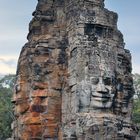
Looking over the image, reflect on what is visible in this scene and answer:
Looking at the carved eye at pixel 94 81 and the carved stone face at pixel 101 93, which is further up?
the carved eye at pixel 94 81

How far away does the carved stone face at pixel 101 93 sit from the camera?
1416 cm

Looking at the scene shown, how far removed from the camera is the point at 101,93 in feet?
46.8

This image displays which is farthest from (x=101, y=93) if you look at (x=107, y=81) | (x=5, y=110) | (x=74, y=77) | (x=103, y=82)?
(x=5, y=110)

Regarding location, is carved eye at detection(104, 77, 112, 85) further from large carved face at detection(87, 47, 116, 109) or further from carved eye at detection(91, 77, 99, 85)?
carved eye at detection(91, 77, 99, 85)

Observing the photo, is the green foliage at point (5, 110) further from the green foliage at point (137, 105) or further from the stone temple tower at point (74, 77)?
the stone temple tower at point (74, 77)

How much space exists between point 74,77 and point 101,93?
3.42 feet

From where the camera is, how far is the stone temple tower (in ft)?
46.5

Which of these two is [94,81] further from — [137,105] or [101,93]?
[137,105]

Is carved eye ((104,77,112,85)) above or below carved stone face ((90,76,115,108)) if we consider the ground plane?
above

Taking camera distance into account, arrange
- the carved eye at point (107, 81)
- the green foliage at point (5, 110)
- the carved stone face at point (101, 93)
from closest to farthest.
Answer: the carved stone face at point (101, 93)
the carved eye at point (107, 81)
the green foliage at point (5, 110)

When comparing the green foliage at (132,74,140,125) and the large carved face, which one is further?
the green foliage at (132,74,140,125)

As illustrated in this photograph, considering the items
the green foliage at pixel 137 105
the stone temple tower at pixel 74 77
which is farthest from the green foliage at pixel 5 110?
the stone temple tower at pixel 74 77

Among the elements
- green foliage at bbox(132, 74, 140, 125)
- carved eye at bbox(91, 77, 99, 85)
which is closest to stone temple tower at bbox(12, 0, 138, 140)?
carved eye at bbox(91, 77, 99, 85)

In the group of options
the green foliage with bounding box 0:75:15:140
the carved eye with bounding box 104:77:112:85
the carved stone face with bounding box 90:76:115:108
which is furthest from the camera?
the green foliage with bounding box 0:75:15:140
